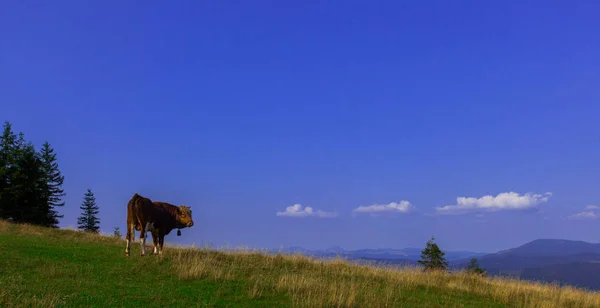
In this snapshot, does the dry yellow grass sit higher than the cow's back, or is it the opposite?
the cow's back

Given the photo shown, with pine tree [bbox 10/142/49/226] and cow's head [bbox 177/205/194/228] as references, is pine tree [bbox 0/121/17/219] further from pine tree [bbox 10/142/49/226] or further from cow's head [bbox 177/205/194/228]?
cow's head [bbox 177/205/194/228]

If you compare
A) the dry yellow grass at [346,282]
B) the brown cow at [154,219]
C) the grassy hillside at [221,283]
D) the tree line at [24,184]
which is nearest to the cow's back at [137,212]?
the brown cow at [154,219]

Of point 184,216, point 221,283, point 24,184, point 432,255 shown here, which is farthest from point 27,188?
point 432,255

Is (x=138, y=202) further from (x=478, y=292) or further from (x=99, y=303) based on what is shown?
(x=478, y=292)

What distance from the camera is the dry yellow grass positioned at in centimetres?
1371

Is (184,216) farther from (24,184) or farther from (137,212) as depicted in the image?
(24,184)

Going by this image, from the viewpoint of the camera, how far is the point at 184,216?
66.5 feet

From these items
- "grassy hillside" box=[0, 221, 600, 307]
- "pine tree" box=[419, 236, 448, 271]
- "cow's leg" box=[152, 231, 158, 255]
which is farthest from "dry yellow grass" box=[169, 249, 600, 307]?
"pine tree" box=[419, 236, 448, 271]

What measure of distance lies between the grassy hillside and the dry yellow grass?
41 mm

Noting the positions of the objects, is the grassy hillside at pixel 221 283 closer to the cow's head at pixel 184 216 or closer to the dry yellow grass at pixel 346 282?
the dry yellow grass at pixel 346 282

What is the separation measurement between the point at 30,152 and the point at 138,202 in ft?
119

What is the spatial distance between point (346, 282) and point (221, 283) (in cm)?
501

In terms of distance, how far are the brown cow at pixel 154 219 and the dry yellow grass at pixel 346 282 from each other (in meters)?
1.13

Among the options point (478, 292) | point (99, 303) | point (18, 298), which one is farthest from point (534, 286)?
point (18, 298)
